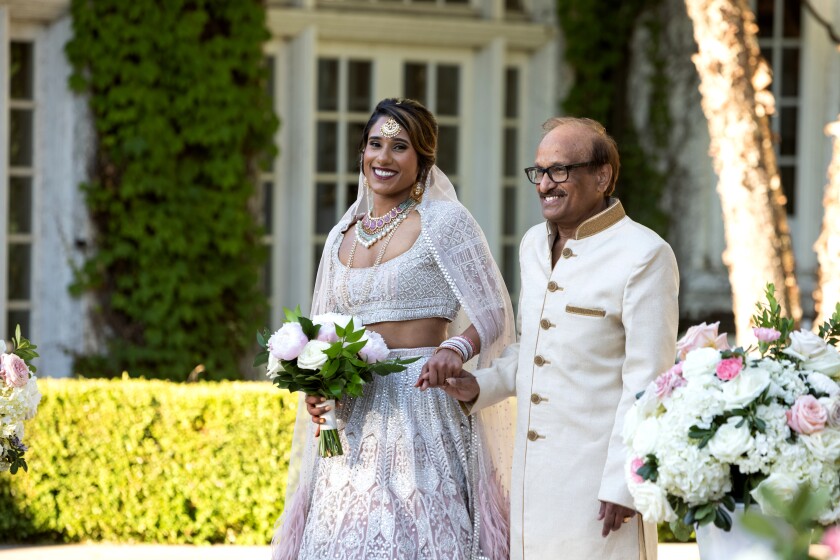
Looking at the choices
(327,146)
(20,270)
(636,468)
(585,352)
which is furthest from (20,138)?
(636,468)

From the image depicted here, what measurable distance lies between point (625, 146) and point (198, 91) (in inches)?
124

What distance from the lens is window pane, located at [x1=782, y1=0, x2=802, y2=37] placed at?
29.9 ft

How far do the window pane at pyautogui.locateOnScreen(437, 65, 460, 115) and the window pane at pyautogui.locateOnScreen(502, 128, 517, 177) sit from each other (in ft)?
1.59

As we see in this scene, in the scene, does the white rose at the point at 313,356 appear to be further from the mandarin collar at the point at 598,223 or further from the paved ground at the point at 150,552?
the paved ground at the point at 150,552

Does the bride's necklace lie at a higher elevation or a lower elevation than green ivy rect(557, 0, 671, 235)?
lower

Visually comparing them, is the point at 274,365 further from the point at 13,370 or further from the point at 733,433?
the point at 733,433

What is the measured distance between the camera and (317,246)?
8.90 m

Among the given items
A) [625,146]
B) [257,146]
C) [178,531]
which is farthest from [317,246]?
[178,531]

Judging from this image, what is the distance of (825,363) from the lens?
2729 millimetres

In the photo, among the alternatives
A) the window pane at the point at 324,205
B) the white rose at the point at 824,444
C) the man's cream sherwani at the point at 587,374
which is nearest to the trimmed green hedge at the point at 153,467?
the window pane at the point at 324,205

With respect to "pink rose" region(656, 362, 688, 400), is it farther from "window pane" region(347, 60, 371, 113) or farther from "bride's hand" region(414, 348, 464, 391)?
"window pane" region(347, 60, 371, 113)

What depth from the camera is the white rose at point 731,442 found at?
2.58 metres

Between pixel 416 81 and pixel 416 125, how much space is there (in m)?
5.27

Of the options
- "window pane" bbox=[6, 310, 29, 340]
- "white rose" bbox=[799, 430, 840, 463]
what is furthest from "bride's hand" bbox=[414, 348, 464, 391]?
"window pane" bbox=[6, 310, 29, 340]
